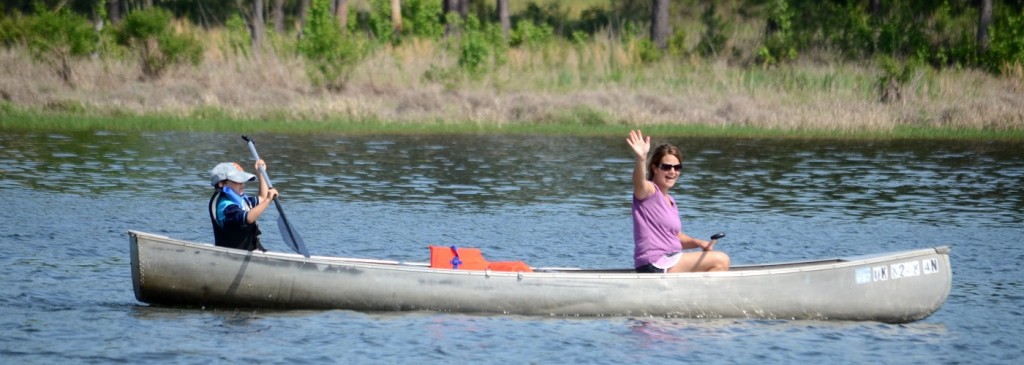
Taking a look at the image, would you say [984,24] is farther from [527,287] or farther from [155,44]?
[527,287]

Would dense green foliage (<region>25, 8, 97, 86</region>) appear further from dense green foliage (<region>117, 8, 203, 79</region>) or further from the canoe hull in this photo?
the canoe hull

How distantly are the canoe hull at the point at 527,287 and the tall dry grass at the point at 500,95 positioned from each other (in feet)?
54.4

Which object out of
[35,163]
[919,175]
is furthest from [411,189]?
[919,175]

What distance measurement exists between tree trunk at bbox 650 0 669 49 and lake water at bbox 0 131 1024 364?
27.0 feet

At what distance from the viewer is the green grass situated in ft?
87.8

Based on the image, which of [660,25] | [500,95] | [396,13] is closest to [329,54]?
[500,95]

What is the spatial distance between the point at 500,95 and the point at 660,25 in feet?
24.0

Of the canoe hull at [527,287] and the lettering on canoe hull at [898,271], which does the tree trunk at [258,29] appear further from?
the lettering on canoe hull at [898,271]

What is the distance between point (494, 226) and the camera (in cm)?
1706

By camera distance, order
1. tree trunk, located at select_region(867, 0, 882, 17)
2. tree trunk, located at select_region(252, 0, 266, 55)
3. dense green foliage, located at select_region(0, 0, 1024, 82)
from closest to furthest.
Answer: dense green foliage, located at select_region(0, 0, 1024, 82), tree trunk, located at select_region(252, 0, 266, 55), tree trunk, located at select_region(867, 0, 882, 17)

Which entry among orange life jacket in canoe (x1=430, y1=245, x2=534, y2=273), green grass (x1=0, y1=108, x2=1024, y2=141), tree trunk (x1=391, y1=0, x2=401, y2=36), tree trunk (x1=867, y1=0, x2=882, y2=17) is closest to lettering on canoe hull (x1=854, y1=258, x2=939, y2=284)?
orange life jacket in canoe (x1=430, y1=245, x2=534, y2=273)

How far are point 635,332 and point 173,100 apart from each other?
1869cm

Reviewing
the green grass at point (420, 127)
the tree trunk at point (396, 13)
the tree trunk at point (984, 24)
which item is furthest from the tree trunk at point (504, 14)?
the tree trunk at point (984, 24)

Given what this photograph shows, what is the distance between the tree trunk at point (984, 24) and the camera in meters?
33.3
